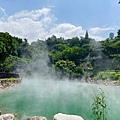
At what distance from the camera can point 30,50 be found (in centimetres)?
6034

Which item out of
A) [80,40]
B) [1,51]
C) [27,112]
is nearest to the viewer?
[27,112]

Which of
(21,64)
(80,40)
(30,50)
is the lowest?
(21,64)

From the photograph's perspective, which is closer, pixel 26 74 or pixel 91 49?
pixel 26 74

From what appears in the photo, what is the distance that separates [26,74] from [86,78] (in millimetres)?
14439

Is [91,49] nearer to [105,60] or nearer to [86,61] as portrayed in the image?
[86,61]

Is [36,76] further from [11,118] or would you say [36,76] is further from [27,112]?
[11,118]

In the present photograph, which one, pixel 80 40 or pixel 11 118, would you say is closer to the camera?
pixel 11 118

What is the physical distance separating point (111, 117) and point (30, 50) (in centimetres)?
5025

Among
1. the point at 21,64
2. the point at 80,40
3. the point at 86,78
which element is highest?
the point at 80,40

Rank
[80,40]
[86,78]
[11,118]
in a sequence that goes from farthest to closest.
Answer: [80,40] → [86,78] → [11,118]

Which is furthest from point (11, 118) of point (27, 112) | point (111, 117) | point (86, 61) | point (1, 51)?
point (86, 61)

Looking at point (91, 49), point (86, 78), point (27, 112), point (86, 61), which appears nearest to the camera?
point (27, 112)

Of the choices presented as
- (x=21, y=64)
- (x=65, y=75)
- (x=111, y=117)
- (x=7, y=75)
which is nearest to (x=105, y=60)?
(x=65, y=75)

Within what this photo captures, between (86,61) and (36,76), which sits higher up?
(86,61)
